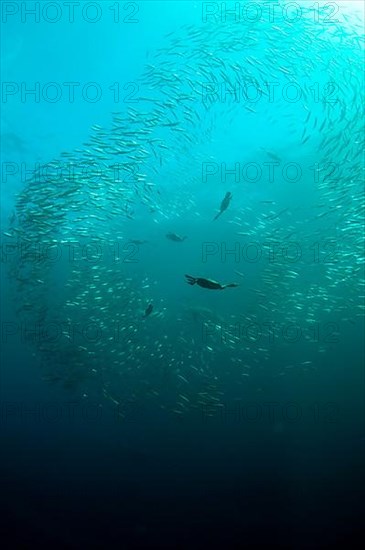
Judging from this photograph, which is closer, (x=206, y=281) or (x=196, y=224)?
(x=206, y=281)

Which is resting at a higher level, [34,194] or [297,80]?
[297,80]

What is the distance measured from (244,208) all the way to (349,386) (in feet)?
39.9

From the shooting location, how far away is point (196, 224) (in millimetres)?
14906

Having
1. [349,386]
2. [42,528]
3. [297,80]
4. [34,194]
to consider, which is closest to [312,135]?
[297,80]

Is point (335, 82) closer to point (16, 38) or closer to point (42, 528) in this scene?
point (16, 38)

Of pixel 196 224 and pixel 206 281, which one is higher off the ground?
pixel 196 224

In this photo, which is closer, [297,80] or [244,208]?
[297,80]

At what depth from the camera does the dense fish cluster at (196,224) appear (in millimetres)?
9602

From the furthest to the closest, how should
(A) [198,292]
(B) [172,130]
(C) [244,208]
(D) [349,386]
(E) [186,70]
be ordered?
1. (D) [349,386]
2. (A) [198,292]
3. (C) [244,208]
4. (B) [172,130]
5. (E) [186,70]

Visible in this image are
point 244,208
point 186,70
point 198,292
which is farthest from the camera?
point 198,292

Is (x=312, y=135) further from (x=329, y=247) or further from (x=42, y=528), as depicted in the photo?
(x=42, y=528)

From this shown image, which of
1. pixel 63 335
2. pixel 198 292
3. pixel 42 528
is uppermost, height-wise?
pixel 198 292

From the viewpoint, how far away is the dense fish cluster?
9.60 meters

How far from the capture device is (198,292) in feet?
50.4
